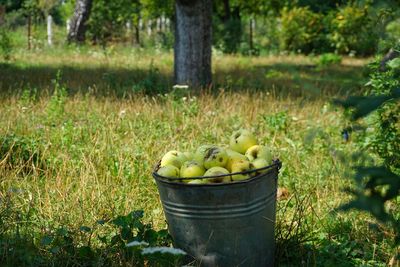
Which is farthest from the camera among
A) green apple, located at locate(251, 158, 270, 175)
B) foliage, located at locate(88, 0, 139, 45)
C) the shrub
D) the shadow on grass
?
the shrub

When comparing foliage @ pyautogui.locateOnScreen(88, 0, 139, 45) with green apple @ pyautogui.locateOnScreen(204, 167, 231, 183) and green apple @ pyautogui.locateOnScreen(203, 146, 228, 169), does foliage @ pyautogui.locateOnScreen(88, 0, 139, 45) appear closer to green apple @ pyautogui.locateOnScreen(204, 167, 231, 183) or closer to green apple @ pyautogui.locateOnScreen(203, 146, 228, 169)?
green apple @ pyautogui.locateOnScreen(203, 146, 228, 169)

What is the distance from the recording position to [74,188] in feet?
11.4

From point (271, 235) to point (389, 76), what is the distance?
1.63m

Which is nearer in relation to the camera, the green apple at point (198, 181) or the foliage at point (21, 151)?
the green apple at point (198, 181)

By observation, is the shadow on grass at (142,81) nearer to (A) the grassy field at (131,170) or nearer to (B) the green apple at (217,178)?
(A) the grassy field at (131,170)

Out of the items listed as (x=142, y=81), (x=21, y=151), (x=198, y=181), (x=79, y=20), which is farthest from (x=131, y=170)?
(x=79, y=20)

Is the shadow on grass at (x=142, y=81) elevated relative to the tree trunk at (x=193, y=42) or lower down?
lower down

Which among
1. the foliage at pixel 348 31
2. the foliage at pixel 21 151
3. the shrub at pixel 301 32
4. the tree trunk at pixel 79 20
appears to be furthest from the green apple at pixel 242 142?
the shrub at pixel 301 32

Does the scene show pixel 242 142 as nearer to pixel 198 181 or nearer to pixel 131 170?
pixel 198 181

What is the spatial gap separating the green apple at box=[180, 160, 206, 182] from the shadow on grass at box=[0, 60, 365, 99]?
12.6 ft

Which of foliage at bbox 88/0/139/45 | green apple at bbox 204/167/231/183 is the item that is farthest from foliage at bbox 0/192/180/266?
foliage at bbox 88/0/139/45

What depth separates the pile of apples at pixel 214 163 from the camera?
7.61 feet

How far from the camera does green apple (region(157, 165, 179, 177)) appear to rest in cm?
238

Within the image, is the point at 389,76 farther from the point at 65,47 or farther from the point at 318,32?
the point at 318,32
